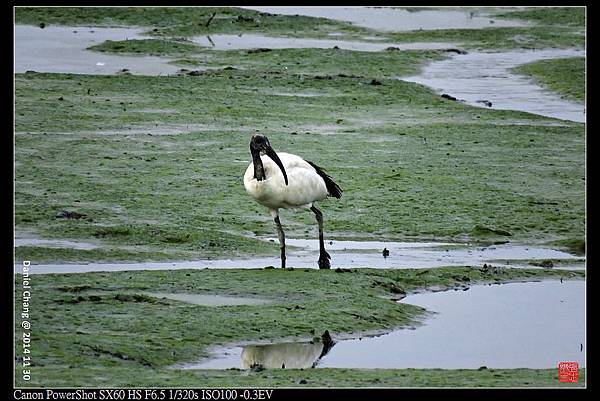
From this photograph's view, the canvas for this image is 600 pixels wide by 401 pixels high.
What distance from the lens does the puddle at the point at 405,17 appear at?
122ft

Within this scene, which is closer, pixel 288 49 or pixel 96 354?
pixel 96 354

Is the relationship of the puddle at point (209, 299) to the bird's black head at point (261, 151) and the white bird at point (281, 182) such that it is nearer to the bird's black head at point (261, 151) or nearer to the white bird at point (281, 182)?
the white bird at point (281, 182)

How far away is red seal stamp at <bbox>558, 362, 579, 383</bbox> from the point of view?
1027 centimetres

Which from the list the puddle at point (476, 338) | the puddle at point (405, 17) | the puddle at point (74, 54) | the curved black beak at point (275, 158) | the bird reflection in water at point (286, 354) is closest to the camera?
the bird reflection in water at point (286, 354)

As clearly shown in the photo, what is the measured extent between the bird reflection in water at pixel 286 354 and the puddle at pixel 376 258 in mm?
2881

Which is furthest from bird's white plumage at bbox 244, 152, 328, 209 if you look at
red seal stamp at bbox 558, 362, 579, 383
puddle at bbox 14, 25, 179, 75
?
puddle at bbox 14, 25, 179, 75

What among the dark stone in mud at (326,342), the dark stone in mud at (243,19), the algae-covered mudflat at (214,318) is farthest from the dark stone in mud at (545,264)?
the dark stone in mud at (243,19)

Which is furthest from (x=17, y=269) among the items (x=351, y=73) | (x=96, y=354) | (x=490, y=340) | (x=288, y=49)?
(x=288, y=49)

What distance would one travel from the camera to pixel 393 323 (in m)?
12.3

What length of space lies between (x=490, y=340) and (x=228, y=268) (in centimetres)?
297

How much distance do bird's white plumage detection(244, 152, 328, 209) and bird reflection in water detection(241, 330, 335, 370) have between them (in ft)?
9.80

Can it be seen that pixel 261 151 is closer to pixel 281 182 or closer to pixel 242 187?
pixel 281 182

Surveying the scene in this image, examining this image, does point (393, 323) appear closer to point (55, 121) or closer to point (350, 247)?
point (350, 247)

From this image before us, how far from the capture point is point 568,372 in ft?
34.6
